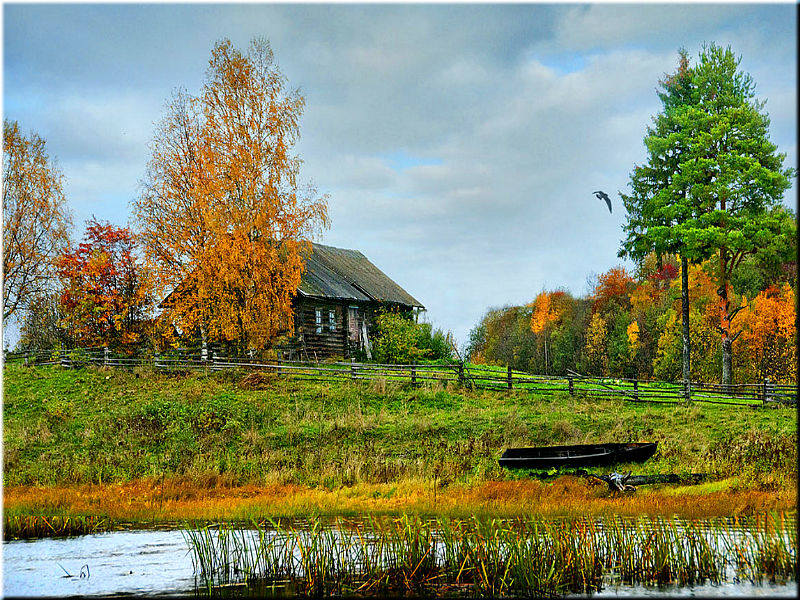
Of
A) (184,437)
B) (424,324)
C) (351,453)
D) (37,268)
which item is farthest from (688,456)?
(37,268)

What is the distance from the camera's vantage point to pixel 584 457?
19.4 m

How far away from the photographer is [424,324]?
43375mm


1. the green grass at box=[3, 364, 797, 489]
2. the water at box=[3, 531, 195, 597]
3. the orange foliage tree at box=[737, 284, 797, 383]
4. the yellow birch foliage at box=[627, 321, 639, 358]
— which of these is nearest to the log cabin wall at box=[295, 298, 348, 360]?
→ the green grass at box=[3, 364, 797, 489]

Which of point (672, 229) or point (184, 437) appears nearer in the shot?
point (184, 437)

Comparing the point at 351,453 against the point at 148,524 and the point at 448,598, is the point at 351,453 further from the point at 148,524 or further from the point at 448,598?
the point at 448,598

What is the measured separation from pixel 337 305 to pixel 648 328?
29.1 m

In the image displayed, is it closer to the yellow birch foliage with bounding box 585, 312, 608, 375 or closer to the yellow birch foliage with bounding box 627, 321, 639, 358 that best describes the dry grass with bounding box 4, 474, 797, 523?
the yellow birch foliage with bounding box 627, 321, 639, 358

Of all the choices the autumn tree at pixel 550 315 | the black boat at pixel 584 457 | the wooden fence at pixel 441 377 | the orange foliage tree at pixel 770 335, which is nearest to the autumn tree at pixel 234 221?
the wooden fence at pixel 441 377

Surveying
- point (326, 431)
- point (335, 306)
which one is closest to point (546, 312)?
point (335, 306)

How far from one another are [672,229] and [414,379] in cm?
1383

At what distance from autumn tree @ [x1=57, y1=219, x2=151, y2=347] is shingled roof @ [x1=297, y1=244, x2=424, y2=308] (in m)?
7.96

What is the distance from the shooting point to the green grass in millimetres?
19859

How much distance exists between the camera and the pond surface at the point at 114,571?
28.8ft

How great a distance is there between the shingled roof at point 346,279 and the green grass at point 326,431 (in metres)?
9.80
